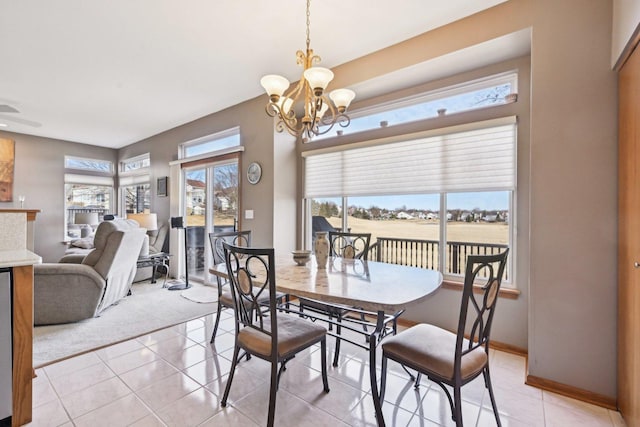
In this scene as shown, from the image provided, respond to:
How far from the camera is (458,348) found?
1.42 meters

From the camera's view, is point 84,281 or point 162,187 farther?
point 162,187

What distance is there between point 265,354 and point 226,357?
3.27 feet

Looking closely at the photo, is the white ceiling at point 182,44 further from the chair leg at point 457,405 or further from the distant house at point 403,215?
the chair leg at point 457,405

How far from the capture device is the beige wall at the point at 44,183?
19.5ft

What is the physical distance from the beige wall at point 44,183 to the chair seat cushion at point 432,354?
7739 millimetres

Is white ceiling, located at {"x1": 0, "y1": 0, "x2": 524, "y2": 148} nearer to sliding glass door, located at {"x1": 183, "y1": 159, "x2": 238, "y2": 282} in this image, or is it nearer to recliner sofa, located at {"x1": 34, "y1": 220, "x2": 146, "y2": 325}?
sliding glass door, located at {"x1": 183, "y1": 159, "x2": 238, "y2": 282}

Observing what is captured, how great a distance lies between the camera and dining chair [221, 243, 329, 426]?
159 cm

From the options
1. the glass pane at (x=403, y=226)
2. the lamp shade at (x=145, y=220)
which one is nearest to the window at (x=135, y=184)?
the lamp shade at (x=145, y=220)

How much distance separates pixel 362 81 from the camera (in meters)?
3.06

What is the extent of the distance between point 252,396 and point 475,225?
2446 mm

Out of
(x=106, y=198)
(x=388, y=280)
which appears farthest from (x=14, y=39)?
(x=106, y=198)

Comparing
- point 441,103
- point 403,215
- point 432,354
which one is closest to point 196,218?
point 403,215

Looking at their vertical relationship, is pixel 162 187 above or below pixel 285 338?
above

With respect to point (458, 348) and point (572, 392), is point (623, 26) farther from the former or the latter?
point (572, 392)
